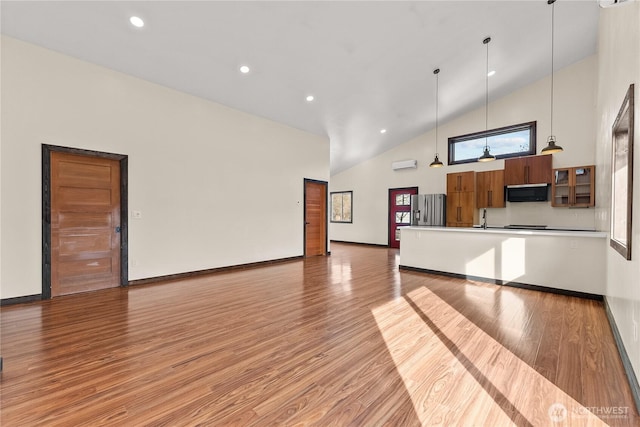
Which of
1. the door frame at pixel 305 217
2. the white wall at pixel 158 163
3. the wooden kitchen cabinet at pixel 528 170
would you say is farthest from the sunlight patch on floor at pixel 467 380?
the wooden kitchen cabinet at pixel 528 170

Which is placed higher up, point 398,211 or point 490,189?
point 490,189

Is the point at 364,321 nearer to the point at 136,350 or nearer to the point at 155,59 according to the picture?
the point at 136,350

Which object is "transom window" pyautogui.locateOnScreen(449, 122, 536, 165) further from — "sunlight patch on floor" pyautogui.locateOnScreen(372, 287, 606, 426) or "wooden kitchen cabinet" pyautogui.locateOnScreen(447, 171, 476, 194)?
"sunlight patch on floor" pyautogui.locateOnScreen(372, 287, 606, 426)

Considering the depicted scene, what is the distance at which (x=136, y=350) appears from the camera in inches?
93.0

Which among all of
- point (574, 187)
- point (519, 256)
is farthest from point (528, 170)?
point (519, 256)

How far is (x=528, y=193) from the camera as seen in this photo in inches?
247

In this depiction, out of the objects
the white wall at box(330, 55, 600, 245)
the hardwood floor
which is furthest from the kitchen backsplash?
the hardwood floor

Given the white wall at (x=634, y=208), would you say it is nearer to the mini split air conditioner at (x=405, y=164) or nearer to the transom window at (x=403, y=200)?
the mini split air conditioner at (x=405, y=164)

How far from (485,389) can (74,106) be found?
18.9ft

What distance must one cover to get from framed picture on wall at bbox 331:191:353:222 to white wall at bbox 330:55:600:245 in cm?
116

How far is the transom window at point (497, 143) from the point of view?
662cm

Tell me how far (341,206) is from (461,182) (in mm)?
4721

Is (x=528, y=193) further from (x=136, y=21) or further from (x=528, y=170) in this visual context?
(x=136, y=21)

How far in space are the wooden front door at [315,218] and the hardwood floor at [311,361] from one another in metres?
3.78
